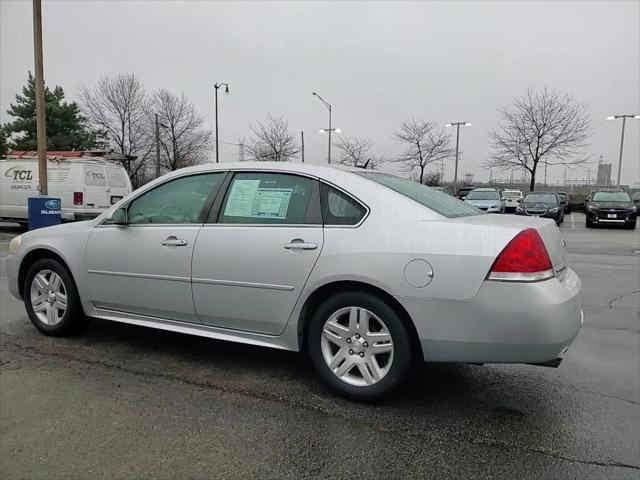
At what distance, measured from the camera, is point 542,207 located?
2017cm

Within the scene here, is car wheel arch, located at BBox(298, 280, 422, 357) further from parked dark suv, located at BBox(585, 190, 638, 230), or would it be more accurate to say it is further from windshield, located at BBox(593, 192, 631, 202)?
windshield, located at BBox(593, 192, 631, 202)

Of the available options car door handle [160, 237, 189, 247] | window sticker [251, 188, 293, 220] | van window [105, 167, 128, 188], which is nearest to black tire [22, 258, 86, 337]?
car door handle [160, 237, 189, 247]

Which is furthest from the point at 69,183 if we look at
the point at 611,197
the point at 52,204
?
the point at 611,197

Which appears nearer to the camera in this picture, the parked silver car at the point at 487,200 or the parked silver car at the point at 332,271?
the parked silver car at the point at 332,271

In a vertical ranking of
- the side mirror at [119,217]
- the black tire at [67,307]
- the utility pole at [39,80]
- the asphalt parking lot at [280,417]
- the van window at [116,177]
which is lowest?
the asphalt parking lot at [280,417]

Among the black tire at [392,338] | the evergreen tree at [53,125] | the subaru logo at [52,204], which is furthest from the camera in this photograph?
the evergreen tree at [53,125]

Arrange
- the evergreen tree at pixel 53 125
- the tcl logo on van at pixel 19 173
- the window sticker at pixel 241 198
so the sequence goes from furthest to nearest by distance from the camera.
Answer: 1. the evergreen tree at pixel 53 125
2. the tcl logo on van at pixel 19 173
3. the window sticker at pixel 241 198

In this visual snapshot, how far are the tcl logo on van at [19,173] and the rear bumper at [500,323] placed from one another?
15.1 m

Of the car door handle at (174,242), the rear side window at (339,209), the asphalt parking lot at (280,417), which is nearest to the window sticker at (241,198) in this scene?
the car door handle at (174,242)

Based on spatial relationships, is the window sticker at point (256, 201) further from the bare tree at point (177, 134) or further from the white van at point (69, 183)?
the bare tree at point (177, 134)

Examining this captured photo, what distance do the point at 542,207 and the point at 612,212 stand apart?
2.48 meters

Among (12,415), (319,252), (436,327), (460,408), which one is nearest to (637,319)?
(460,408)

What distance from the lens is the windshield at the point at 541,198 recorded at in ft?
68.5

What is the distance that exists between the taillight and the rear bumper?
0.04 m
